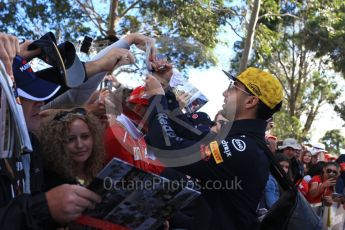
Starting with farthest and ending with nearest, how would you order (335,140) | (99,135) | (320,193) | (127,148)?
(335,140) < (320,193) < (127,148) < (99,135)

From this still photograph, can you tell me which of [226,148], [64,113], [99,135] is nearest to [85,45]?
[64,113]

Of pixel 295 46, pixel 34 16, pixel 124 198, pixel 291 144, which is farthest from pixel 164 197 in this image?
pixel 295 46

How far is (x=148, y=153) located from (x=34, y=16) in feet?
40.7

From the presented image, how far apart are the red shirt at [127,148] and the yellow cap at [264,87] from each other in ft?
2.39

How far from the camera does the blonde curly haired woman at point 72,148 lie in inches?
105

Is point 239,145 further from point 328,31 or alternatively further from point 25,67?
point 328,31

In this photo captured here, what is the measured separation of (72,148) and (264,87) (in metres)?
1.13

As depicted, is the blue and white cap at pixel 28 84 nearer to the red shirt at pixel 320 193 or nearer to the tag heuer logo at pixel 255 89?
the tag heuer logo at pixel 255 89

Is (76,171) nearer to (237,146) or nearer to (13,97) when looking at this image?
(237,146)

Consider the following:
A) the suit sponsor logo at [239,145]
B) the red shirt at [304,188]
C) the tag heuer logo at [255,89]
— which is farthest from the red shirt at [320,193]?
the suit sponsor logo at [239,145]

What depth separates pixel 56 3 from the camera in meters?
15.4

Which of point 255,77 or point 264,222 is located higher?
point 255,77

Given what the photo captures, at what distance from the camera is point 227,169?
2836 millimetres

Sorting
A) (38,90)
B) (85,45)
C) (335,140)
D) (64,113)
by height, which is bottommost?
(335,140)
